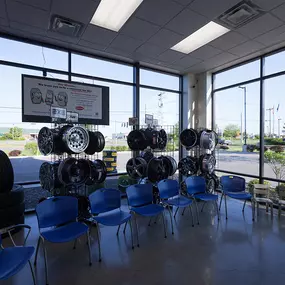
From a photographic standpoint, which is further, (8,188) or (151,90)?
(151,90)

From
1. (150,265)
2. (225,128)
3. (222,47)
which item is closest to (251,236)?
(150,265)

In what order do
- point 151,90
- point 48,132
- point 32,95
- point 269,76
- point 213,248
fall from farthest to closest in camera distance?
point 151,90
point 269,76
point 32,95
point 48,132
point 213,248

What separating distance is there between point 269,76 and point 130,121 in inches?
133

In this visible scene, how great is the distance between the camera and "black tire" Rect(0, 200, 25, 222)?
3.18 m

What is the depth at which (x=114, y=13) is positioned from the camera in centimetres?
331

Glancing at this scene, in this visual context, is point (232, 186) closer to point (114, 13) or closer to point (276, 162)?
point (276, 162)

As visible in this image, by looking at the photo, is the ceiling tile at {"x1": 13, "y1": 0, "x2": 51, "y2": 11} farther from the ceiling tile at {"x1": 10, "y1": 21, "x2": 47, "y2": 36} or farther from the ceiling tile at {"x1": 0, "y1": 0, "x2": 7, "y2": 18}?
the ceiling tile at {"x1": 10, "y1": 21, "x2": 47, "y2": 36}

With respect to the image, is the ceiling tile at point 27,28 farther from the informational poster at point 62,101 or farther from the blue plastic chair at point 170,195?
the blue plastic chair at point 170,195

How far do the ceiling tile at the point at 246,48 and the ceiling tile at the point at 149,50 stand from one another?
1566mm

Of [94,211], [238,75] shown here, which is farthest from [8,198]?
[238,75]

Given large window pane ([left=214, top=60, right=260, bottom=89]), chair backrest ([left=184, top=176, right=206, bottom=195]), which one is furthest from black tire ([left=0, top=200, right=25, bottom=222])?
large window pane ([left=214, top=60, right=260, bottom=89])

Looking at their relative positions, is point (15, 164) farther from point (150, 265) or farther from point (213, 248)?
point (213, 248)

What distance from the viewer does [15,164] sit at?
4.02 meters

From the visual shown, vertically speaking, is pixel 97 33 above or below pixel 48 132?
above
